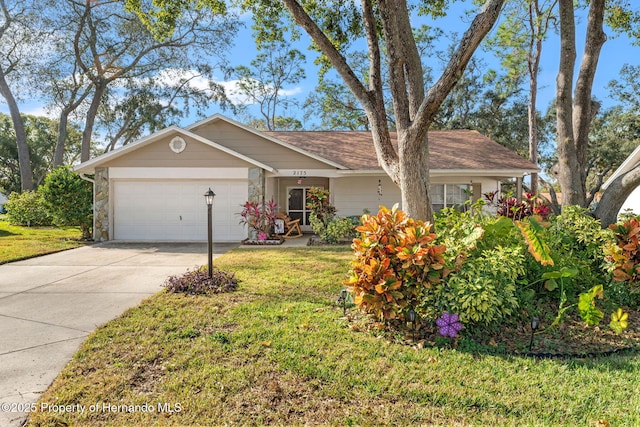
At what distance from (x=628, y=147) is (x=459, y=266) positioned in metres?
27.1

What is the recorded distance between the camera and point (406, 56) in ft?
18.3

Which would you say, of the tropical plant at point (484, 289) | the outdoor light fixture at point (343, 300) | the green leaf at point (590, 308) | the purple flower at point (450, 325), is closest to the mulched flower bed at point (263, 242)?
the outdoor light fixture at point (343, 300)

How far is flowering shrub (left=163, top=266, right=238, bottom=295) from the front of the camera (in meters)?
5.67

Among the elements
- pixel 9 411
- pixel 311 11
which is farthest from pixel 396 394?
pixel 311 11

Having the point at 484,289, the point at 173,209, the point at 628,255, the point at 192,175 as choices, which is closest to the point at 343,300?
the point at 484,289

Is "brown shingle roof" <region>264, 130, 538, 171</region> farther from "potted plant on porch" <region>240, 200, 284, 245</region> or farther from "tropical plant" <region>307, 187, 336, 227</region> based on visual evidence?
"potted plant on porch" <region>240, 200, 284, 245</region>

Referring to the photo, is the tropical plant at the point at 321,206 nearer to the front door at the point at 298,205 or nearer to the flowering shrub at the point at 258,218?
the flowering shrub at the point at 258,218

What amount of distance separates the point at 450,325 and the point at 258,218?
8850mm

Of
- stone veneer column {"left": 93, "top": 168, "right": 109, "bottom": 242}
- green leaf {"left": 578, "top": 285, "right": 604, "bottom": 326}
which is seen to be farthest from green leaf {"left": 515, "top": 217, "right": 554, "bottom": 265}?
stone veneer column {"left": 93, "top": 168, "right": 109, "bottom": 242}

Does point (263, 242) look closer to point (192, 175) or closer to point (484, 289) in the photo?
point (192, 175)

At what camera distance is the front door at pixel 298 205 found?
16016mm

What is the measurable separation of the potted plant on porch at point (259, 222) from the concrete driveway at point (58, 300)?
5.33 ft

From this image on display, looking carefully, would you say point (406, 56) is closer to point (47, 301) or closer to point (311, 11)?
point (311, 11)

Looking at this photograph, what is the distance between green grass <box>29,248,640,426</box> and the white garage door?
27.1 ft
